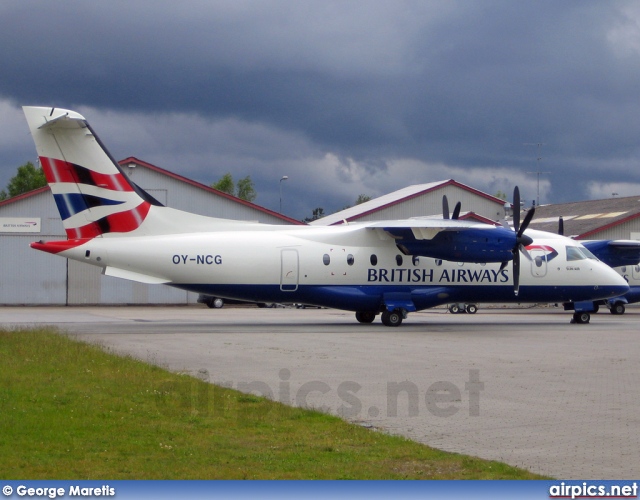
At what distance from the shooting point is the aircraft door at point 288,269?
100 feet

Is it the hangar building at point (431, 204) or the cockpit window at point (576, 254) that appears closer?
the cockpit window at point (576, 254)

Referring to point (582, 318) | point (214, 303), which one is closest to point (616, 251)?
point (582, 318)

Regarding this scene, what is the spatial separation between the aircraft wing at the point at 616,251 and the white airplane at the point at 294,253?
32.9 feet

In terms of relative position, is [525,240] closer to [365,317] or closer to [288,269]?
[365,317]

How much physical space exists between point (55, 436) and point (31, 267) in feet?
162

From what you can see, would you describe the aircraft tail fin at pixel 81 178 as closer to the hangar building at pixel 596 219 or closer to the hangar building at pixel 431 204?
the hangar building at pixel 596 219

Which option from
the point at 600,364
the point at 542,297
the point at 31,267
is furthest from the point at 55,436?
the point at 31,267

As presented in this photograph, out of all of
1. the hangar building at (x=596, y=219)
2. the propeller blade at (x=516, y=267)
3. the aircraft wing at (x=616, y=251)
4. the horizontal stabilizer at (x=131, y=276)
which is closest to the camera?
the horizontal stabilizer at (x=131, y=276)

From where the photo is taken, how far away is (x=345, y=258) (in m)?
31.5

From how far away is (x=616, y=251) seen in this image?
4528 cm

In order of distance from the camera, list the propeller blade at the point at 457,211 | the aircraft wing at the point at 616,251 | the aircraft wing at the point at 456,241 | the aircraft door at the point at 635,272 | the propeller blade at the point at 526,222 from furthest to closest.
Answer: the aircraft door at the point at 635,272 < the aircraft wing at the point at 616,251 < the propeller blade at the point at 457,211 < the aircraft wing at the point at 456,241 < the propeller blade at the point at 526,222

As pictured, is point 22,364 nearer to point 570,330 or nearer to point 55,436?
point 55,436

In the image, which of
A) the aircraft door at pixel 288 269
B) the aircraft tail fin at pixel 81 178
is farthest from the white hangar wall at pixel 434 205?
the aircraft tail fin at pixel 81 178
